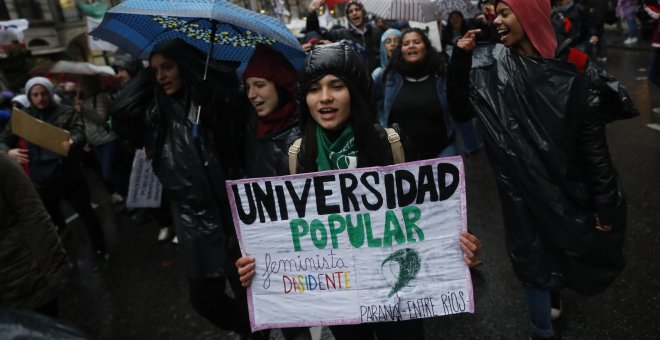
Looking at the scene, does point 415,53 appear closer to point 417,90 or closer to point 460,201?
point 417,90

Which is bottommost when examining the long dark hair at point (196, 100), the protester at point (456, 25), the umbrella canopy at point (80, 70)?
the protester at point (456, 25)

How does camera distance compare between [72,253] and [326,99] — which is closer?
[326,99]

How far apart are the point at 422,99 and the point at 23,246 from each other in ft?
8.90

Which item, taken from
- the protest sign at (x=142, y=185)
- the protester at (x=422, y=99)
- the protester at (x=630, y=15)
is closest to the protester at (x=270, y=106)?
the protester at (x=422, y=99)

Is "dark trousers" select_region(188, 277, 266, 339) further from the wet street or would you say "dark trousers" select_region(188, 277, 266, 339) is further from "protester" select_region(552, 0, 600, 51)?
"protester" select_region(552, 0, 600, 51)

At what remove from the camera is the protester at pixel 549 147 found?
199 centimetres

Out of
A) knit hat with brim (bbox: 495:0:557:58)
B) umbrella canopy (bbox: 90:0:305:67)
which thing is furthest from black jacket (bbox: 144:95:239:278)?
knit hat with brim (bbox: 495:0:557:58)

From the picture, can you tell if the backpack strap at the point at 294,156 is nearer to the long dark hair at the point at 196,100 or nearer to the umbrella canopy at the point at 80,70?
the long dark hair at the point at 196,100

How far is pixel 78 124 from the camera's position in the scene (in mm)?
4379

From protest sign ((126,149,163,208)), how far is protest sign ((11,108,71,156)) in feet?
2.65

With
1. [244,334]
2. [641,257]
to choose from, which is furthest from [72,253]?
[641,257]

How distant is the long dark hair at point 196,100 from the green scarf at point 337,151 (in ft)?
3.08

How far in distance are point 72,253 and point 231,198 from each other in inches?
161

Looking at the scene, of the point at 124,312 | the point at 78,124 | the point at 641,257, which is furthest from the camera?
the point at 78,124
